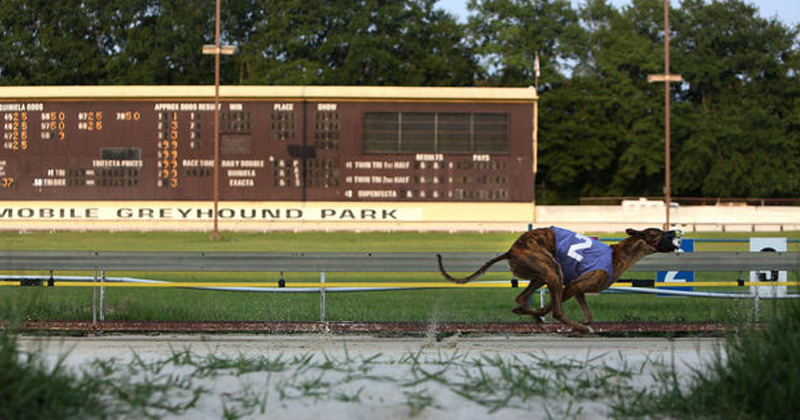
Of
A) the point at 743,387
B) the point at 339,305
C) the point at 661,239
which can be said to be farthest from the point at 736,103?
the point at 743,387

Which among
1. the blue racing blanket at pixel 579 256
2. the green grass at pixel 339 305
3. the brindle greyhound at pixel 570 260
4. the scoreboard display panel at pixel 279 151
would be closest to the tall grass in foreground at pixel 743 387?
the green grass at pixel 339 305

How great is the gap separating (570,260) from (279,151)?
24381 mm

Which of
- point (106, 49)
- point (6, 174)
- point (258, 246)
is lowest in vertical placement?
point (258, 246)

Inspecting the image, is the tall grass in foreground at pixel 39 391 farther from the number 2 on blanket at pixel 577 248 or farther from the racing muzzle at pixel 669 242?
the racing muzzle at pixel 669 242

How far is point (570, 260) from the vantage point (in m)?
7.89

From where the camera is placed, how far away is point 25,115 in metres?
32.0

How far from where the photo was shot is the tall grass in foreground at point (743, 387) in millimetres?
4434

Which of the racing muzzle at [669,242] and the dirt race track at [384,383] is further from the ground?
the racing muzzle at [669,242]

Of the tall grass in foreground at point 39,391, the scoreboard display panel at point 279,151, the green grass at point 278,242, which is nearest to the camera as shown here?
the tall grass in foreground at point 39,391

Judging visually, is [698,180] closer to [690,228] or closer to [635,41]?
[635,41]

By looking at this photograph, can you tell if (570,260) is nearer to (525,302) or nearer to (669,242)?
(525,302)

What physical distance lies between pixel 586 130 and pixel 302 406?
50.5 metres

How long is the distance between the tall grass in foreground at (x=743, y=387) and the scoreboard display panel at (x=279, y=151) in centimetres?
2645

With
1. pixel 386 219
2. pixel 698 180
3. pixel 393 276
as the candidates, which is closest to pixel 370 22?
pixel 698 180
